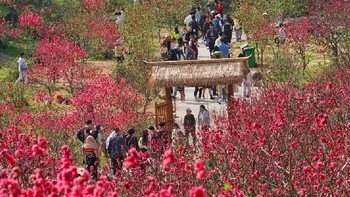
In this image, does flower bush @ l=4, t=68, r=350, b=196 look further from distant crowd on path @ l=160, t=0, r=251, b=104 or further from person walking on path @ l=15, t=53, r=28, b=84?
person walking on path @ l=15, t=53, r=28, b=84

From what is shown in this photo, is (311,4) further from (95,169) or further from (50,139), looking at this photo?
(95,169)

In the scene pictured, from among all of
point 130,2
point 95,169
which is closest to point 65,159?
point 95,169

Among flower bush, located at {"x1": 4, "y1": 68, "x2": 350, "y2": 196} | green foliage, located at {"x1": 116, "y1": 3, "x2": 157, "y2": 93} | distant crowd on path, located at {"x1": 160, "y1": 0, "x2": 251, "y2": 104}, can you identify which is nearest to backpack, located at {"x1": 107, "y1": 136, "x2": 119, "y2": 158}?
flower bush, located at {"x1": 4, "y1": 68, "x2": 350, "y2": 196}

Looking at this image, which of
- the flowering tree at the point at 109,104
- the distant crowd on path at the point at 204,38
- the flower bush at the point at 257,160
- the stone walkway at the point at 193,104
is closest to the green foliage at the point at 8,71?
the distant crowd on path at the point at 204,38

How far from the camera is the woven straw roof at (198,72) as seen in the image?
Result: 2017cm

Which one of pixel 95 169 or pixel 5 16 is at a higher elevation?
pixel 5 16

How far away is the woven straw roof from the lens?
2017cm

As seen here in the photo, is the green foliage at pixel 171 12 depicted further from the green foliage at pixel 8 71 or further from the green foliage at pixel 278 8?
the green foliage at pixel 8 71

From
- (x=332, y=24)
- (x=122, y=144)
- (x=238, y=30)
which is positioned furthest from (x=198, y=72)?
(x=238, y=30)

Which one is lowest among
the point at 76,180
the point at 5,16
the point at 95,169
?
the point at 95,169

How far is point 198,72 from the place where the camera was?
800 inches

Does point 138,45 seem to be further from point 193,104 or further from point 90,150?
point 90,150

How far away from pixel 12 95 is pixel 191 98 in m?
4.95

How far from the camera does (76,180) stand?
8.21m
